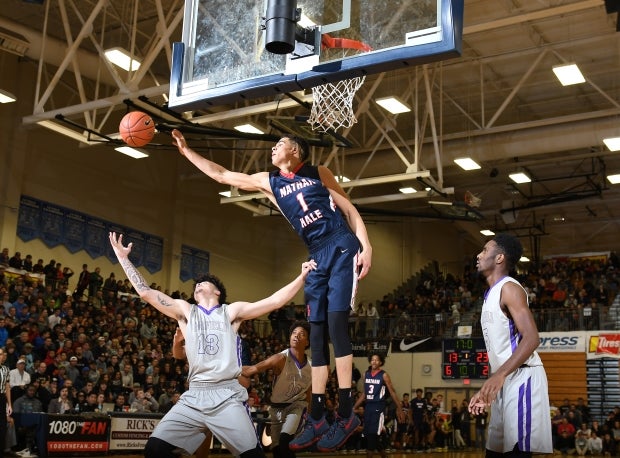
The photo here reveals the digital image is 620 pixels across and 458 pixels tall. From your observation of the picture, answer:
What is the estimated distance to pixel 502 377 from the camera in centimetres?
469

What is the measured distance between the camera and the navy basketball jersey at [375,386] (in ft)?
42.4

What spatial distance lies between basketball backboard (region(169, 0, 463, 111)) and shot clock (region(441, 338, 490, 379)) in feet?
66.8

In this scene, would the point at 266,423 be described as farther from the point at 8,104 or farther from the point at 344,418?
the point at 8,104

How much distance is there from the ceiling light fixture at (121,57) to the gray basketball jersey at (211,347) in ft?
40.5

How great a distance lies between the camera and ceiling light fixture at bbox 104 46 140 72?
57.4ft

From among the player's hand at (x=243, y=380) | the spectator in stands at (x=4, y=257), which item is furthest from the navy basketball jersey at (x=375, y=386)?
the spectator in stands at (x=4, y=257)

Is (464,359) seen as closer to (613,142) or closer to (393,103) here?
(613,142)

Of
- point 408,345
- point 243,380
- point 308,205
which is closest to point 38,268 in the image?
point 408,345

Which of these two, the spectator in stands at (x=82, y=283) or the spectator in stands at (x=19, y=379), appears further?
the spectator in stands at (x=82, y=283)

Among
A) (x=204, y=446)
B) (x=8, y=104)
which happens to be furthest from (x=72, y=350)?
(x=204, y=446)

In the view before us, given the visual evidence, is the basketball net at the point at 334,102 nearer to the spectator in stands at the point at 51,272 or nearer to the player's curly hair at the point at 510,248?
the player's curly hair at the point at 510,248

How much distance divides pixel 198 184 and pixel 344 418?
24.2 meters

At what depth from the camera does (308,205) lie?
5.94m

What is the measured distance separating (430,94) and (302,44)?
14.2m
